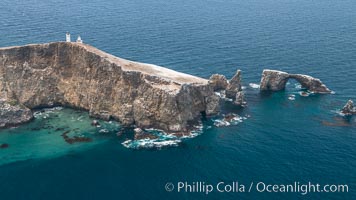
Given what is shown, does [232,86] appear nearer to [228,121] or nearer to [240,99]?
[240,99]

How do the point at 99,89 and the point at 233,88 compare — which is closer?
the point at 99,89

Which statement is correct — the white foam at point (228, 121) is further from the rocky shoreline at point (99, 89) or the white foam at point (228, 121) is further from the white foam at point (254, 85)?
the white foam at point (254, 85)

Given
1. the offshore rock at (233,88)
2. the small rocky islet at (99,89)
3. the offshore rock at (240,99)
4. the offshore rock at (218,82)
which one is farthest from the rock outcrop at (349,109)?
the offshore rock at (218,82)

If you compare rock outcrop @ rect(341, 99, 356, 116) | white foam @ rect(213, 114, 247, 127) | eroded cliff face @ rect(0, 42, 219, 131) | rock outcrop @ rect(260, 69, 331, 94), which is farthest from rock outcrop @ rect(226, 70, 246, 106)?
rock outcrop @ rect(341, 99, 356, 116)

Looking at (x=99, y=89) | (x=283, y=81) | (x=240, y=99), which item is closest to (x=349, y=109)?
(x=283, y=81)

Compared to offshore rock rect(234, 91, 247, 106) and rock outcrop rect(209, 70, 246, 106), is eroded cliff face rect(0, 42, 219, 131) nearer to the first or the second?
offshore rock rect(234, 91, 247, 106)

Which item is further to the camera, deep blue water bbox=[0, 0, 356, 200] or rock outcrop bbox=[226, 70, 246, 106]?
rock outcrop bbox=[226, 70, 246, 106]

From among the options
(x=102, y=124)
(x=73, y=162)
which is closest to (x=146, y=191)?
(x=73, y=162)
